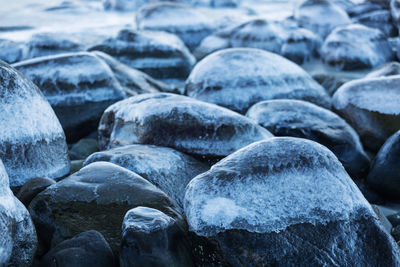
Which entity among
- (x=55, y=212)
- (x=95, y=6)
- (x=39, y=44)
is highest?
(x=55, y=212)

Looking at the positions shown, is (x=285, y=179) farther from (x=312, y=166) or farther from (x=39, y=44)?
(x=39, y=44)

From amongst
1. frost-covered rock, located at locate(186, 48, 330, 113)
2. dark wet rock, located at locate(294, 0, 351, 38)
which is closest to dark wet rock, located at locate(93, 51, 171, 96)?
frost-covered rock, located at locate(186, 48, 330, 113)

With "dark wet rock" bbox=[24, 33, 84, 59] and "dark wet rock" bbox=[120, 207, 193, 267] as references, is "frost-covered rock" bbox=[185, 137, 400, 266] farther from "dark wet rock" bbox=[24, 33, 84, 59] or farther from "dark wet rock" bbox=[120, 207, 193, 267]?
"dark wet rock" bbox=[24, 33, 84, 59]

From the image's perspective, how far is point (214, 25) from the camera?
27.0 feet

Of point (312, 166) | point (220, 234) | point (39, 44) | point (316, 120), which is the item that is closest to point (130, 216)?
point (220, 234)

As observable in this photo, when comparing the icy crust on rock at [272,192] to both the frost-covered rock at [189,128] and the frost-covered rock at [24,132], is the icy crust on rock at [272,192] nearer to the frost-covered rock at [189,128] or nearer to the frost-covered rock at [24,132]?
the frost-covered rock at [189,128]

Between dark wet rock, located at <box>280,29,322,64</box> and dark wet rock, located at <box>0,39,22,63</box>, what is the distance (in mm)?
3208

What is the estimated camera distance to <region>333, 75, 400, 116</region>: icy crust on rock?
3.74 m

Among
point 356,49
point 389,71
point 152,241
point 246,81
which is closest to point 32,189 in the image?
point 152,241

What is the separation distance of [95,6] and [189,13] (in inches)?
174

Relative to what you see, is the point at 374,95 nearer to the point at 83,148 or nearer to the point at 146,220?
the point at 83,148

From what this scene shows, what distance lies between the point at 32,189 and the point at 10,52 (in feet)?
13.0

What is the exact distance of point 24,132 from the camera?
8.98ft

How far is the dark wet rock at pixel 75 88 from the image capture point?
408cm
